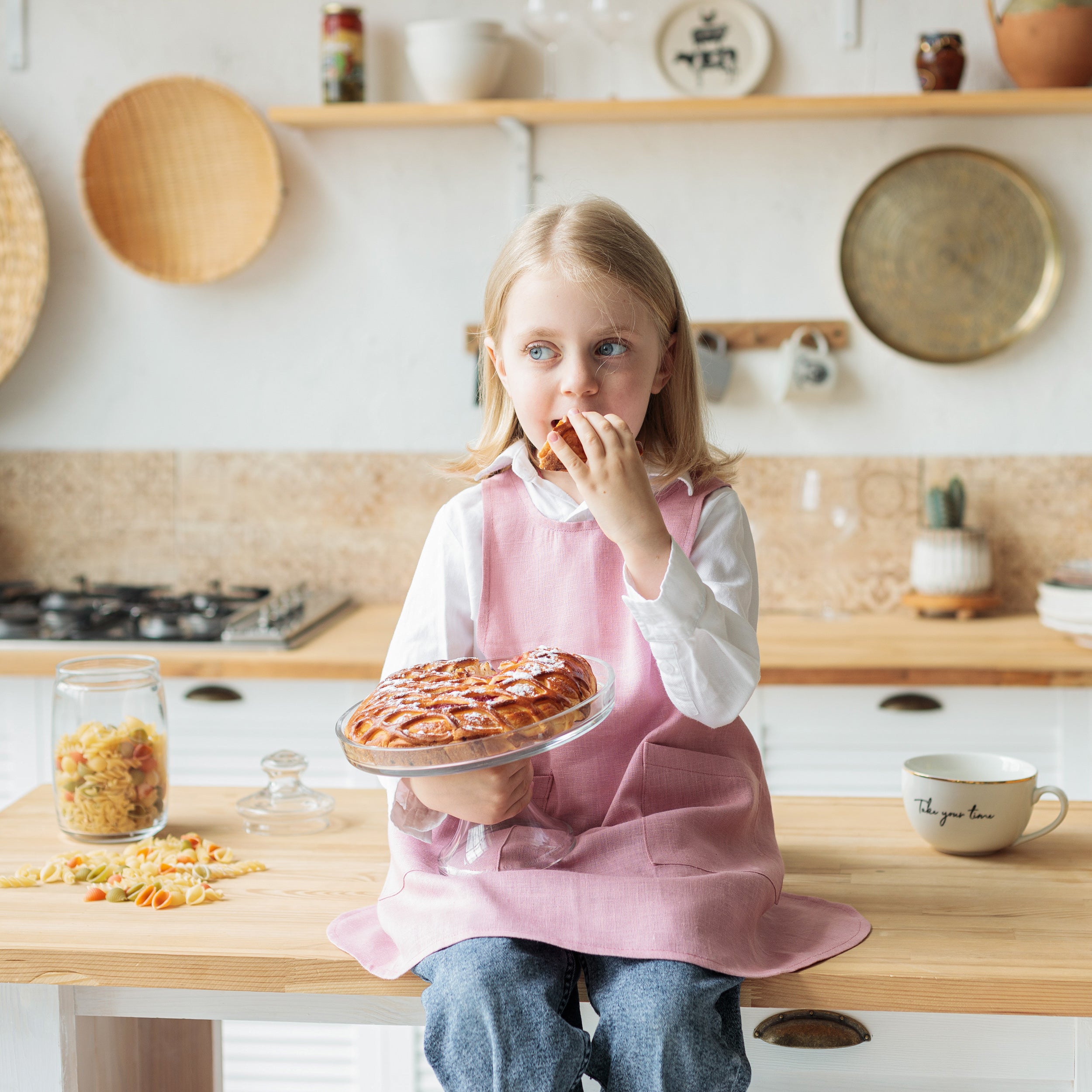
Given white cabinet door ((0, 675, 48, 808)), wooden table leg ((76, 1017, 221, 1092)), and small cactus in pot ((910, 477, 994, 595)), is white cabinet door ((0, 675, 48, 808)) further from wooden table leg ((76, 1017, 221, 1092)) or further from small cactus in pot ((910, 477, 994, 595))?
small cactus in pot ((910, 477, 994, 595))

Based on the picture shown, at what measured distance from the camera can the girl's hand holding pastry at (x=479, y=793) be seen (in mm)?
961

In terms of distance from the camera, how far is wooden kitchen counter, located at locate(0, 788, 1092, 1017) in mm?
894

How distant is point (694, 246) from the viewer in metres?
2.55

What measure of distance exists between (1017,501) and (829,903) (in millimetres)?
1737

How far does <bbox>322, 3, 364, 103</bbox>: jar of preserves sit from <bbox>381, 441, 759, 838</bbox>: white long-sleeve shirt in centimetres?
149

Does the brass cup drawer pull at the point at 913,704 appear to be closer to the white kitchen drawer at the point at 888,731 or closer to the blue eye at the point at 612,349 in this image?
the white kitchen drawer at the point at 888,731

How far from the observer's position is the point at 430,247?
2.61m

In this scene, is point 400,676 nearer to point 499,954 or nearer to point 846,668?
point 499,954

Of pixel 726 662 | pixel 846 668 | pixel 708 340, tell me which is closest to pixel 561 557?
pixel 726 662

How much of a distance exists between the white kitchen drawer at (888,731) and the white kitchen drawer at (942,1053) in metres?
1.13

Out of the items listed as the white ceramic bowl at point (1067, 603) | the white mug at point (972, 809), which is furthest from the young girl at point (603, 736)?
the white ceramic bowl at point (1067, 603)

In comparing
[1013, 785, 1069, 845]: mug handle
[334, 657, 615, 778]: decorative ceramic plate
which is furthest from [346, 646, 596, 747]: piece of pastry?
[1013, 785, 1069, 845]: mug handle

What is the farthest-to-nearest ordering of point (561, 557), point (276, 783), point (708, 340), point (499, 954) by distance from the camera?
point (708, 340)
point (276, 783)
point (561, 557)
point (499, 954)

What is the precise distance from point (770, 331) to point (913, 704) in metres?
0.86
